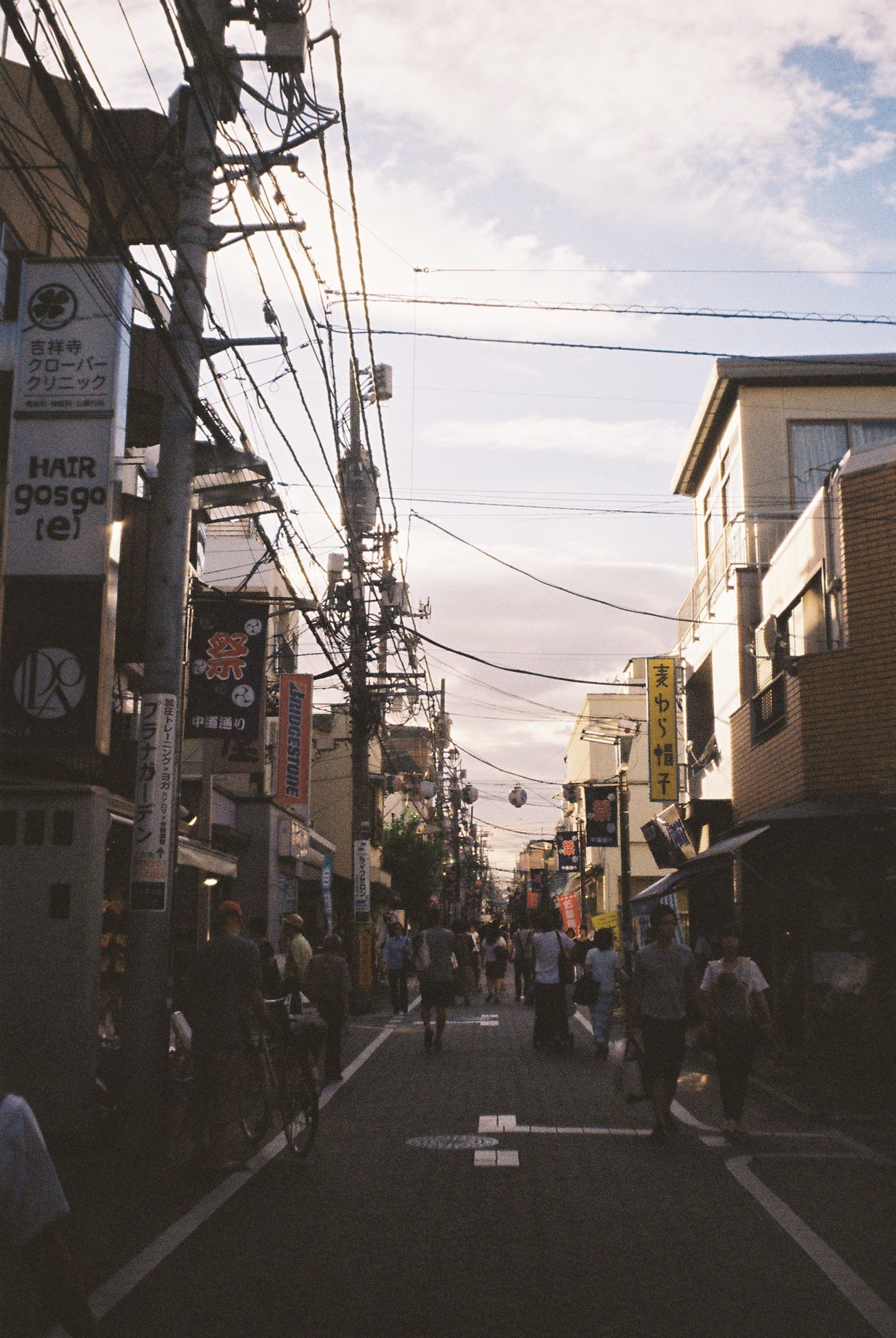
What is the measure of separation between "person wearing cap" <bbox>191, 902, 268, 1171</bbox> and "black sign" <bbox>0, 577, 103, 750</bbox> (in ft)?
9.86

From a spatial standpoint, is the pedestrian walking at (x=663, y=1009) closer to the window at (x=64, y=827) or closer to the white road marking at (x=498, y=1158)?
the white road marking at (x=498, y=1158)

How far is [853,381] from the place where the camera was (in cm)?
2570

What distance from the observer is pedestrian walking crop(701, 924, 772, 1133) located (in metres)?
11.3

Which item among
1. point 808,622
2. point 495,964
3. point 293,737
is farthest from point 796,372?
point 495,964

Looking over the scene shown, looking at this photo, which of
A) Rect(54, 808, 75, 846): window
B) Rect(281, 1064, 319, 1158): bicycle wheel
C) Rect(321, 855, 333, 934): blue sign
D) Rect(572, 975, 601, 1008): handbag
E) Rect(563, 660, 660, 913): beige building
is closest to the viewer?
Rect(281, 1064, 319, 1158): bicycle wheel

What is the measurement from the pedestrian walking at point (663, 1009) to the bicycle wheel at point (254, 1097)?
3.20 meters

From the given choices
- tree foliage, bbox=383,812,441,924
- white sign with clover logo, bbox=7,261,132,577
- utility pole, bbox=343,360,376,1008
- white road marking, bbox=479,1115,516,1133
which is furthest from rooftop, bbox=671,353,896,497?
tree foliage, bbox=383,812,441,924

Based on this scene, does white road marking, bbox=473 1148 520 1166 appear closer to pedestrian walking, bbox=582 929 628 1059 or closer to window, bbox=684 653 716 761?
pedestrian walking, bbox=582 929 628 1059

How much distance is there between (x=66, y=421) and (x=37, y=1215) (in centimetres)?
976

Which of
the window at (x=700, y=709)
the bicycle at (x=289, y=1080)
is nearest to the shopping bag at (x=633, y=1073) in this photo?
the bicycle at (x=289, y=1080)

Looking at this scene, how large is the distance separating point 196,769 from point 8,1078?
15977 millimetres

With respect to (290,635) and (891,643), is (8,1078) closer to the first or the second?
(891,643)

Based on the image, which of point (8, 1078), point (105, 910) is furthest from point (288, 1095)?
point (105, 910)

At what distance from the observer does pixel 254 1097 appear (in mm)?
10328
